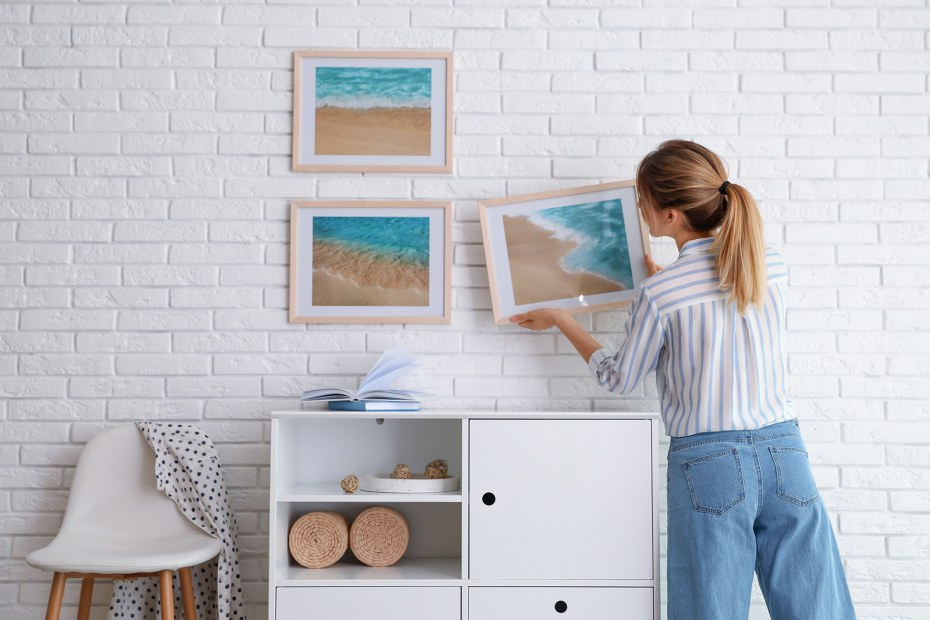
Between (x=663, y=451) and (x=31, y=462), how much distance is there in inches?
77.4

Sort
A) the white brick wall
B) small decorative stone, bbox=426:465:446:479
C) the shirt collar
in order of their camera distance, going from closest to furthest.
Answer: the shirt collar < small decorative stone, bbox=426:465:446:479 < the white brick wall

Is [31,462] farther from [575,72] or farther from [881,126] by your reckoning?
[881,126]

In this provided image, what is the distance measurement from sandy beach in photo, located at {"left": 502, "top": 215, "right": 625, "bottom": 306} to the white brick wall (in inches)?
4.4

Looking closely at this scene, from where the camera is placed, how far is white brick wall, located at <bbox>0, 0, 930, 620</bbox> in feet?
7.79

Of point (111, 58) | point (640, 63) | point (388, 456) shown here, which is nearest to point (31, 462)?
point (388, 456)

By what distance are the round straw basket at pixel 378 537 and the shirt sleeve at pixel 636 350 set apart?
2.34 ft

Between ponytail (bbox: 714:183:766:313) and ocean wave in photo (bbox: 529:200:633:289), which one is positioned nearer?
ponytail (bbox: 714:183:766:313)

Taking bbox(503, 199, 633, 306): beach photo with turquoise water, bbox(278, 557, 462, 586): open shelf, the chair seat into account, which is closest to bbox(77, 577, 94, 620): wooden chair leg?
the chair seat

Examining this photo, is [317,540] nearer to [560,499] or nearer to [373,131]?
[560,499]

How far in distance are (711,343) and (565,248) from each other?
2.16 feet

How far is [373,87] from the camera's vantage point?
2.42 meters

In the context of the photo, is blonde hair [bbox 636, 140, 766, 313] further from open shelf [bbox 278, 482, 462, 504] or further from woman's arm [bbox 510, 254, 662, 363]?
open shelf [bbox 278, 482, 462, 504]

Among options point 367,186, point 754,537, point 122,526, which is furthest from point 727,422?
point 122,526

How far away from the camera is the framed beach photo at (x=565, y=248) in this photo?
92.3 inches
